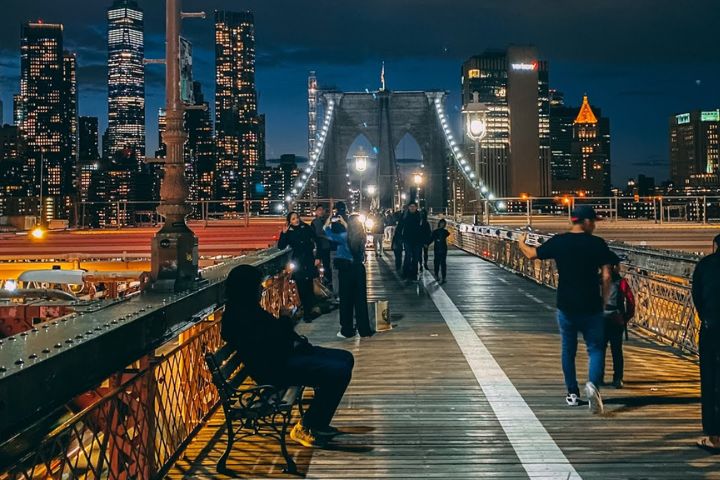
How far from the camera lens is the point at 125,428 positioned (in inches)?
186

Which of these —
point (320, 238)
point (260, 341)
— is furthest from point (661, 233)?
point (260, 341)

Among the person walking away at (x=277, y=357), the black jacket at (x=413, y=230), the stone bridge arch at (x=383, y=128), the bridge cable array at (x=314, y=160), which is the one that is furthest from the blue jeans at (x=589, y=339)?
the stone bridge arch at (x=383, y=128)

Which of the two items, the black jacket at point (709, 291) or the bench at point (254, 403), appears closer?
the bench at point (254, 403)

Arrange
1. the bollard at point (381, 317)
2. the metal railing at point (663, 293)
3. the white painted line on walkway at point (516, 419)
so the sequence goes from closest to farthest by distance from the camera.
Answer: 1. the white painted line on walkway at point (516, 419)
2. the metal railing at point (663, 293)
3. the bollard at point (381, 317)

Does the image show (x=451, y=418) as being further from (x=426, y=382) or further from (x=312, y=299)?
(x=312, y=299)

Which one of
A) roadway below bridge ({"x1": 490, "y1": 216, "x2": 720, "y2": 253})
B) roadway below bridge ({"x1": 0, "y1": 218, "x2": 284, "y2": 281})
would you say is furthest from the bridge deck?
roadway below bridge ({"x1": 490, "y1": 216, "x2": 720, "y2": 253})

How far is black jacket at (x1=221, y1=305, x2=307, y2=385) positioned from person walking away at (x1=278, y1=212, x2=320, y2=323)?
6359 millimetres

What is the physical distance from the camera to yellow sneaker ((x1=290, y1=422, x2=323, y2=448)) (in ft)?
19.5

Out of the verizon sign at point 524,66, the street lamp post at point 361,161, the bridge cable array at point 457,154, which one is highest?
the verizon sign at point 524,66

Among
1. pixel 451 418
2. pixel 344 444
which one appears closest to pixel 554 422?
pixel 451 418

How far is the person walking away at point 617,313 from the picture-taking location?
7.31m

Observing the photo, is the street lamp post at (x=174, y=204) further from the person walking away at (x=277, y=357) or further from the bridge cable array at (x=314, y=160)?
the bridge cable array at (x=314, y=160)

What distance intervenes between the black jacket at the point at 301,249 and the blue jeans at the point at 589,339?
5762 mm

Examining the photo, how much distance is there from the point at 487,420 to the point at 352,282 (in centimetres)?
449
